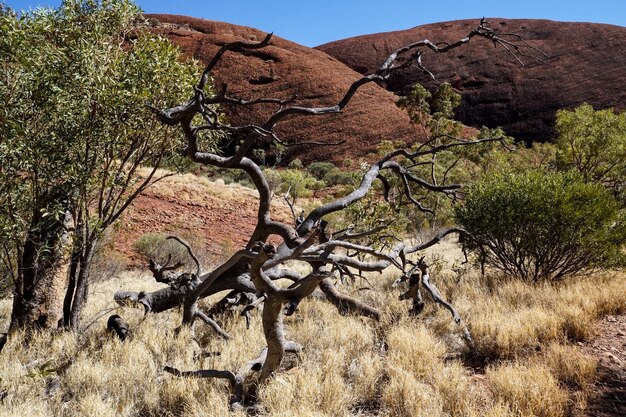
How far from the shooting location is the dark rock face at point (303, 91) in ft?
152

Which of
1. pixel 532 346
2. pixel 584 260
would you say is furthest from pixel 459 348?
pixel 584 260

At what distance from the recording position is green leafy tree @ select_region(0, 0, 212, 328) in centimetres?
452

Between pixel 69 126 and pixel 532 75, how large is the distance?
214 ft

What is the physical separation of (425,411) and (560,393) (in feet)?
3.59

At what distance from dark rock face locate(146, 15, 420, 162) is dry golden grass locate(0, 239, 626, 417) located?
126 feet

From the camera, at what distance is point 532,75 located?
59.8 meters

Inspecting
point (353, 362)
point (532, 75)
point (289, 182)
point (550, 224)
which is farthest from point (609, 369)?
point (532, 75)

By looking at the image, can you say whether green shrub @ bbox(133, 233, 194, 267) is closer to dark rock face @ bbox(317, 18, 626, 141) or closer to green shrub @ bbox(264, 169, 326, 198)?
green shrub @ bbox(264, 169, 326, 198)

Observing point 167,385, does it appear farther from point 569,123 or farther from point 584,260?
point 569,123

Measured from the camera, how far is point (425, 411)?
11.2ft

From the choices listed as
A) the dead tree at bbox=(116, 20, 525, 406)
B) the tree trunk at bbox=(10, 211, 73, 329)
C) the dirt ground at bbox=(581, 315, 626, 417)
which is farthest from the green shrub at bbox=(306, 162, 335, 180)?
the dirt ground at bbox=(581, 315, 626, 417)

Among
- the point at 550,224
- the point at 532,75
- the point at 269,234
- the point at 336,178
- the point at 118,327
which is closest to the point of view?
the point at 269,234

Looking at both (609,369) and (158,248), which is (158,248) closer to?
(158,248)

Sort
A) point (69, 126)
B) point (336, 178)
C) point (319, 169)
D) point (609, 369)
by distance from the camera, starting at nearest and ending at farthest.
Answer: point (609, 369), point (69, 126), point (336, 178), point (319, 169)
